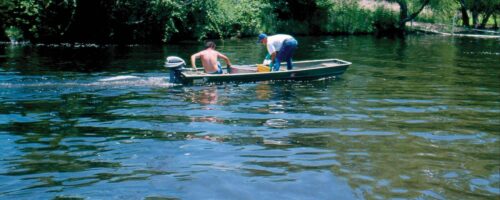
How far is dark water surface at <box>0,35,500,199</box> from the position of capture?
278 inches

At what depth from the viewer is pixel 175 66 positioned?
1546 cm

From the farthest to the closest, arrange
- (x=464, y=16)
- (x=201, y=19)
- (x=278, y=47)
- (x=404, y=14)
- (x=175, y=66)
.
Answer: (x=464, y=16)
(x=404, y=14)
(x=201, y=19)
(x=278, y=47)
(x=175, y=66)

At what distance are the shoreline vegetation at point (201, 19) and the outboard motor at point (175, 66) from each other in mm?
15970

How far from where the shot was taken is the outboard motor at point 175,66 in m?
15.4

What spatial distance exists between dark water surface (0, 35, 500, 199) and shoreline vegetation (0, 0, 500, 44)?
45.4 feet

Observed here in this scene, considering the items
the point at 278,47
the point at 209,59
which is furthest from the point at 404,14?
the point at 209,59

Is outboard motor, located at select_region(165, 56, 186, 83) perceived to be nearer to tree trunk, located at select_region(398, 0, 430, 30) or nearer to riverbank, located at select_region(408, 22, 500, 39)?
riverbank, located at select_region(408, 22, 500, 39)

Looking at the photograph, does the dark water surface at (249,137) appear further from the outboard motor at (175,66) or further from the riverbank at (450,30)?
the riverbank at (450,30)

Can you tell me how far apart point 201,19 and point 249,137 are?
2496 centimetres

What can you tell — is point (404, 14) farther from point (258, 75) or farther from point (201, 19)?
point (258, 75)

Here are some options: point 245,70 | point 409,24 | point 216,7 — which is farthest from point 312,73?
point 409,24

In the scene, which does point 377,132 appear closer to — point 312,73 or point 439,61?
point 312,73

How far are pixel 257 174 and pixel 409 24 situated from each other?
42107mm

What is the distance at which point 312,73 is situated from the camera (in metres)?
16.8
